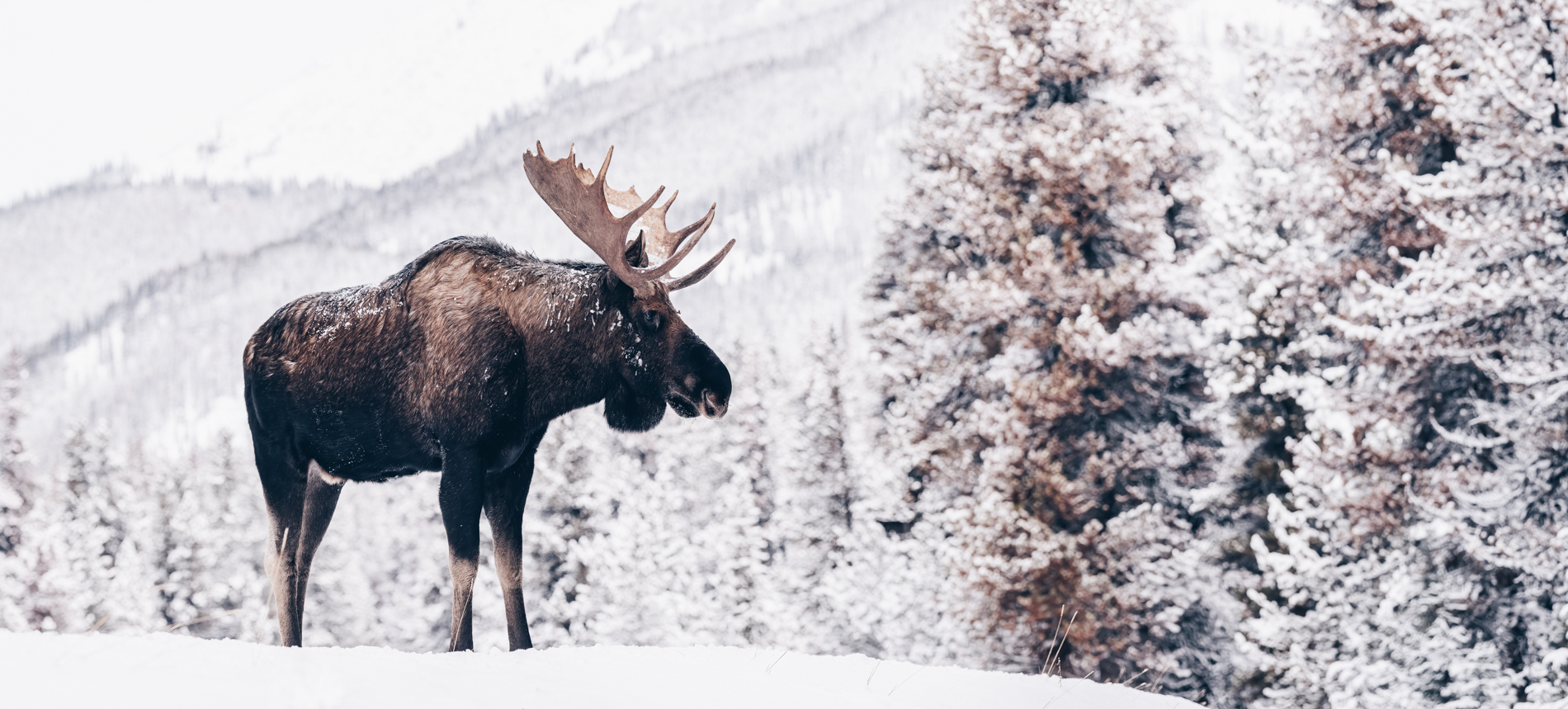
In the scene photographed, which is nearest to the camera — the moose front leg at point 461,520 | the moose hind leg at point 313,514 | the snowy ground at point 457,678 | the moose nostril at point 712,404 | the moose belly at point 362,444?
the snowy ground at point 457,678

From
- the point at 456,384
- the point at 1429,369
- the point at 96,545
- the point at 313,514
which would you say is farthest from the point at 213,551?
the point at 456,384

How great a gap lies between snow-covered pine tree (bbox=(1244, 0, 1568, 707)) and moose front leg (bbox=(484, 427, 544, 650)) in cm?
855

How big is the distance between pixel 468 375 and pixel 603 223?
109 cm

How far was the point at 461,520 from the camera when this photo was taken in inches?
235

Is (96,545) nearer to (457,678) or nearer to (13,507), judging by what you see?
(13,507)

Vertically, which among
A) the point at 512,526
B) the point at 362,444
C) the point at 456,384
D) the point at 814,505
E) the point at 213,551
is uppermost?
the point at 456,384

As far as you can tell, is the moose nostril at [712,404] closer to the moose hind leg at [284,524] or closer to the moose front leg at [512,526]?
the moose front leg at [512,526]

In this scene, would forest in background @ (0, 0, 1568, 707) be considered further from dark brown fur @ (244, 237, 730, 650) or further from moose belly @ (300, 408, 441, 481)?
moose belly @ (300, 408, 441, 481)

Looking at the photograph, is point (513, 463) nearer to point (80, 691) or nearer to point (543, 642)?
point (80, 691)

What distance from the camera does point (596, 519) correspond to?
3319 cm

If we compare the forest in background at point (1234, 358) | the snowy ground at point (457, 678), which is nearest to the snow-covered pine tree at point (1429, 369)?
the forest in background at point (1234, 358)

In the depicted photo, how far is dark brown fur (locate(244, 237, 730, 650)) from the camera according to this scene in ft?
19.9

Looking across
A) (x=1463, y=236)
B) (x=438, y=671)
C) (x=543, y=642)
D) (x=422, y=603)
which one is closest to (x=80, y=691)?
(x=438, y=671)

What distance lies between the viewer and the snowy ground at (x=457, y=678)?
373 cm
